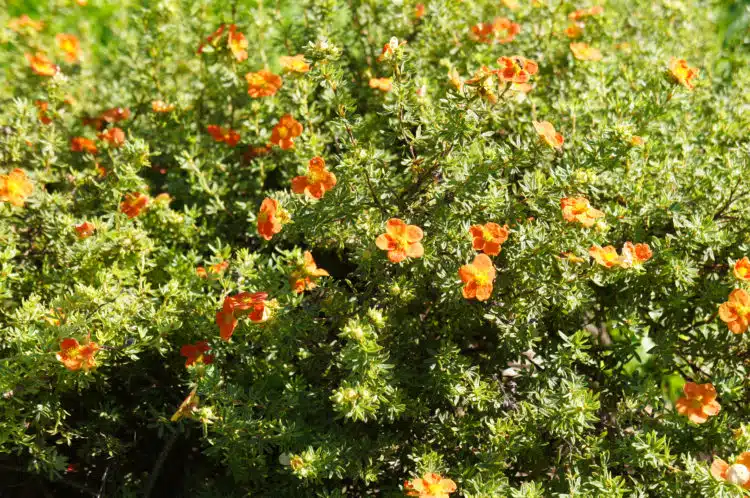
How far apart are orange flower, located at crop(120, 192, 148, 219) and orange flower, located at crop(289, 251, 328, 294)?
0.80m

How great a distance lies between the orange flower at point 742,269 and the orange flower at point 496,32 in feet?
4.97

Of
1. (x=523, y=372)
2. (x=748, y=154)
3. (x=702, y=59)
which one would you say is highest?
(x=702, y=59)

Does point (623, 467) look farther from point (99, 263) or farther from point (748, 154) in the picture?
point (99, 263)

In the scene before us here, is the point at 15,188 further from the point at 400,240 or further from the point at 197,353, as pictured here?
the point at 400,240

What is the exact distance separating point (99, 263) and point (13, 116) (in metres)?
0.90

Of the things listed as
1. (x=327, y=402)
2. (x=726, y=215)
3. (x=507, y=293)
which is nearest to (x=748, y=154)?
(x=726, y=215)

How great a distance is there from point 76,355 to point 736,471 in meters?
1.89

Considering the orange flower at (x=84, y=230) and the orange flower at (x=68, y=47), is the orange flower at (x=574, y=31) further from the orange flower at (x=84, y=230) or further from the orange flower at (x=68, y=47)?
the orange flower at (x=68, y=47)

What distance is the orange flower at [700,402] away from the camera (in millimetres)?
2213

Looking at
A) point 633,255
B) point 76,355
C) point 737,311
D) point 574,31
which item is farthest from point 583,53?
point 76,355

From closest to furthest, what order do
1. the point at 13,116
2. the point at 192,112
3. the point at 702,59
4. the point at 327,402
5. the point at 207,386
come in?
the point at 207,386
the point at 327,402
the point at 13,116
the point at 192,112
the point at 702,59

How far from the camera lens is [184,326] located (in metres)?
2.57

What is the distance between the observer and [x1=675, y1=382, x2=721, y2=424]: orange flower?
2.21 meters

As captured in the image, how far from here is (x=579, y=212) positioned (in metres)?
2.12
